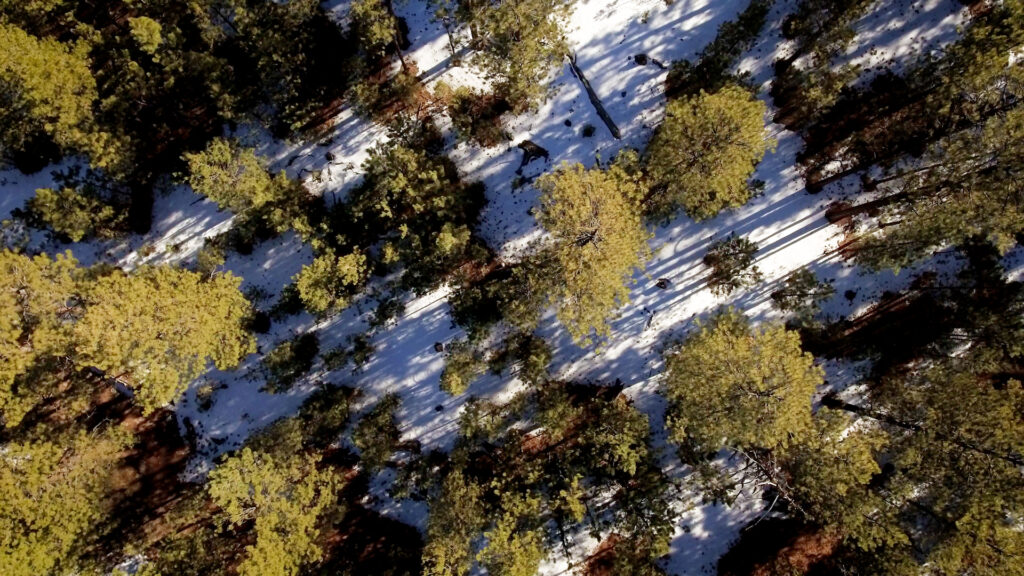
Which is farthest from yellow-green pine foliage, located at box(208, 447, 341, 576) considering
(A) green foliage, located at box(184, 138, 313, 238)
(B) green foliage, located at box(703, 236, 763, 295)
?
(B) green foliage, located at box(703, 236, 763, 295)

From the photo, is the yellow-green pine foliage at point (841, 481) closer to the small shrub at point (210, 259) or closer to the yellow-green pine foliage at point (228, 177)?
the yellow-green pine foliage at point (228, 177)

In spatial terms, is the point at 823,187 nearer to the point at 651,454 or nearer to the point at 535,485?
the point at 651,454

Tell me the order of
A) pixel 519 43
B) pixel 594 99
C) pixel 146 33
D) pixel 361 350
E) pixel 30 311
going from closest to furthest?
pixel 30 311 < pixel 519 43 < pixel 146 33 < pixel 594 99 < pixel 361 350

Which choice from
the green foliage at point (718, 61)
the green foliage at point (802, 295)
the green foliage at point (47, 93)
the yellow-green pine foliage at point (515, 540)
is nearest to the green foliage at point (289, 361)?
the green foliage at point (47, 93)

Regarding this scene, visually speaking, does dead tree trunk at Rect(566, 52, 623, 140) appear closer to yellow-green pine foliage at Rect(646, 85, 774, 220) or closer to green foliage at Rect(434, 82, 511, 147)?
yellow-green pine foliage at Rect(646, 85, 774, 220)

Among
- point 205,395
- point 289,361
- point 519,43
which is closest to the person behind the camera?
point 519,43

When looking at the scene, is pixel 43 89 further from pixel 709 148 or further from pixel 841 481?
pixel 841 481

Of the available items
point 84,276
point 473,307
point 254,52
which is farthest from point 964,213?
point 84,276

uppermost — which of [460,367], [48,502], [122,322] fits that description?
[122,322]

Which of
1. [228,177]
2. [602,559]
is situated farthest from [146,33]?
[602,559]
